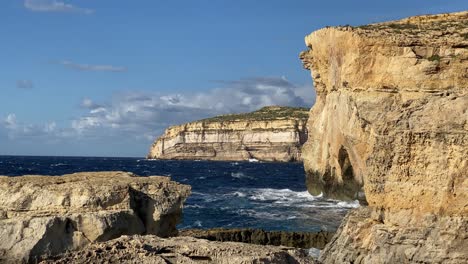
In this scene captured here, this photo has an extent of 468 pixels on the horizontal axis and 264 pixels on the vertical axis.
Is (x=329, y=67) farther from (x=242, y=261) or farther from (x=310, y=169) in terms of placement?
(x=242, y=261)

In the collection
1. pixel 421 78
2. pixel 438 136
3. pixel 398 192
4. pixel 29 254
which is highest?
pixel 421 78

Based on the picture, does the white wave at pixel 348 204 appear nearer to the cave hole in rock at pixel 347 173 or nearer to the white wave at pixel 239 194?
the cave hole in rock at pixel 347 173

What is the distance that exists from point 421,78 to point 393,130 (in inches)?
972

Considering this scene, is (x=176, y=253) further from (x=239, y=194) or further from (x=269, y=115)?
(x=269, y=115)

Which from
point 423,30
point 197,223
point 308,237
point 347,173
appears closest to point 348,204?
point 347,173

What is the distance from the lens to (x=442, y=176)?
13758 millimetres

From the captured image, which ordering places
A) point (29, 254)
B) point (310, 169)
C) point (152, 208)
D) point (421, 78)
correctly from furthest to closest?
point (310, 169), point (421, 78), point (152, 208), point (29, 254)

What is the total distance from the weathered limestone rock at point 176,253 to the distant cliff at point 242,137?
135 m

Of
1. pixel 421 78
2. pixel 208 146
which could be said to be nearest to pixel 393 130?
pixel 421 78

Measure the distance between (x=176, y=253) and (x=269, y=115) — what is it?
505 ft

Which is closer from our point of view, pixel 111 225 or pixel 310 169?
pixel 111 225

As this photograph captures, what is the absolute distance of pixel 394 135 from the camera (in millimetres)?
14344

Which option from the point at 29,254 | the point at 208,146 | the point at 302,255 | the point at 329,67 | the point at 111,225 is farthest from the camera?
the point at 208,146

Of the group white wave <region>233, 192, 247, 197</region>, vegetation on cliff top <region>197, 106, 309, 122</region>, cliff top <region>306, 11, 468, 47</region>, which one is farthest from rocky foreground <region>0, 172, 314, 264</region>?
vegetation on cliff top <region>197, 106, 309, 122</region>
